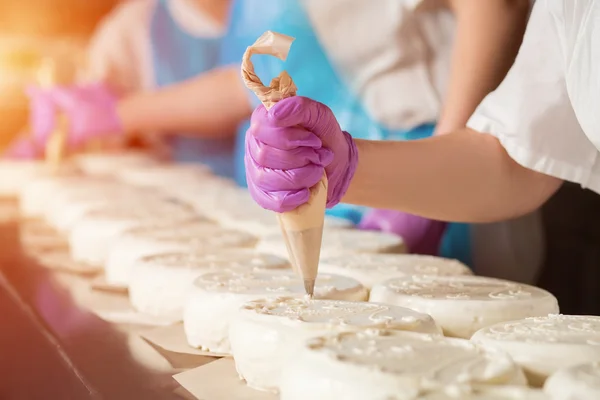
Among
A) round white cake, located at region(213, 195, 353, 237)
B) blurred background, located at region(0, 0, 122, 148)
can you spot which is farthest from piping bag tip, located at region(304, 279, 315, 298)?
blurred background, located at region(0, 0, 122, 148)

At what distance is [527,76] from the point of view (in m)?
1.14

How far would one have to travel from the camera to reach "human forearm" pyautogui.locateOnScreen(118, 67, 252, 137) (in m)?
2.36

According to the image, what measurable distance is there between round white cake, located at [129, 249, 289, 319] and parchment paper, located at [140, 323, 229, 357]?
0.15ft

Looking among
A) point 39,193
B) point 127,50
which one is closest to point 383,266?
point 39,193

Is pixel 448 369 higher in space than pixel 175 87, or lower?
lower

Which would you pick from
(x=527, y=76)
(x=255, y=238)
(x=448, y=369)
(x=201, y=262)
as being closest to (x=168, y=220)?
(x=255, y=238)

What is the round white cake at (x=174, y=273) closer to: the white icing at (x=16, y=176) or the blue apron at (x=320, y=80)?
the blue apron at (x=320, y=80)

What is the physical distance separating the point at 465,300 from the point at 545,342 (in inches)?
6.9

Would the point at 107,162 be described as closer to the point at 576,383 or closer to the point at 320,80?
the point at 320,80

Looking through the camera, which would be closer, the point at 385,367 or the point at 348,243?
the point at 385,367

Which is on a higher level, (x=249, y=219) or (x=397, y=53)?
(x=397, y=53)

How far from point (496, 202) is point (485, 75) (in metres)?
0.26

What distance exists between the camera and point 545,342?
775mm

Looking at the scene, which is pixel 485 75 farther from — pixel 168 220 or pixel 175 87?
pixel 175 87
